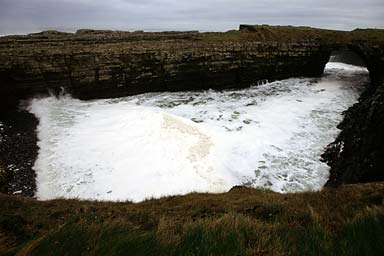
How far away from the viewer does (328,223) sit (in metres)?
4.91

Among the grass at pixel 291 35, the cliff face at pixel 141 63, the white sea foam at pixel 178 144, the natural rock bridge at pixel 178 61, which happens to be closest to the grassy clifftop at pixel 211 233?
the white sea foam at pixel 178 144

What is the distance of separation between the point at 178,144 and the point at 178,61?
42.9ft

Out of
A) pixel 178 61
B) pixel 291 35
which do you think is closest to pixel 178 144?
pixel 178 61

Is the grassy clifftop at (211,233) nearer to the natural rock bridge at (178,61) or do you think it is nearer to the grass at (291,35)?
the natural rock bridge at (178,61)

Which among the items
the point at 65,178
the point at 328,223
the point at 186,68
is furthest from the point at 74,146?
the point at 186,68

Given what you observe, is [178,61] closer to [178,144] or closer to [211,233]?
[178,144]

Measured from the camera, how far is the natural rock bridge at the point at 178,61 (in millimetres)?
20438

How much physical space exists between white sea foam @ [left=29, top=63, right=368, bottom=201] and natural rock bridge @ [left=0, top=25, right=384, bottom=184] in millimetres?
1518

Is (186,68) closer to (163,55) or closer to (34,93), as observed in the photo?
(163,55)

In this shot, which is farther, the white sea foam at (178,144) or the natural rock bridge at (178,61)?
the natural rock bridge at (178,61)

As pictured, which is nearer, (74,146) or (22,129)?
(74,146)

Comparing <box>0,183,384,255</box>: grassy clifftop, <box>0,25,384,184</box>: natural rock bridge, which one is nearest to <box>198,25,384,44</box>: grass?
<box>0,25,384,184</box>: natural rock bridge

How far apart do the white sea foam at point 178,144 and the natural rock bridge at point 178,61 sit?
59.8 inches

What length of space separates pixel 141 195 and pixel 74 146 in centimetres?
545
